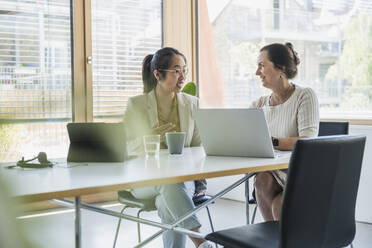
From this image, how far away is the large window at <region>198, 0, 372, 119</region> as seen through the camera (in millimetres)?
3732

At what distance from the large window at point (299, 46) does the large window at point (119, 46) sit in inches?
23.3

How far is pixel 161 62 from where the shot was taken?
8.66 ft

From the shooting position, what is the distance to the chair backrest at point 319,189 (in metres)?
1.36

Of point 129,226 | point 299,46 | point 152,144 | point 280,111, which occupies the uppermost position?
point 299,46

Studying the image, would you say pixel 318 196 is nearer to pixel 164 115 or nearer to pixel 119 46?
pixel 164 115

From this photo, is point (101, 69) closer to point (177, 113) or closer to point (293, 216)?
point (177, 113)

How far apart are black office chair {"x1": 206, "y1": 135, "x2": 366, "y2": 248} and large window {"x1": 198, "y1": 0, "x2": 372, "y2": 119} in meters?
2.29

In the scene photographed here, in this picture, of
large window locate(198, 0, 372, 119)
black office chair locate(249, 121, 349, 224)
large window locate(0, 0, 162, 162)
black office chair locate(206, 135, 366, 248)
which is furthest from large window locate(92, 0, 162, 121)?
black office chair locate(206, 135, 366, 248)

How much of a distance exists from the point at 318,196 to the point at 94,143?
2.74 feet

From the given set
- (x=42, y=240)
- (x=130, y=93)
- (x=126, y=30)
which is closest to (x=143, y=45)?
(x=126, y=30)

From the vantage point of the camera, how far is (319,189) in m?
1.41

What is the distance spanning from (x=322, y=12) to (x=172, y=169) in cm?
303

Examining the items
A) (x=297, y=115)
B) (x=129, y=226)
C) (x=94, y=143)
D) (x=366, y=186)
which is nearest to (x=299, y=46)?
(x=366, y=186)

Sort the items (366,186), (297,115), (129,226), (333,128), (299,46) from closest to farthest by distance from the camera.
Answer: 1. (297,115)
2. (333,128)
3. (366,186)
4. (129,226)
5. (299,46)
